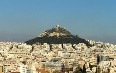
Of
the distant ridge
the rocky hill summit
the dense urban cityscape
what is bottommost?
the dense urban cityscape

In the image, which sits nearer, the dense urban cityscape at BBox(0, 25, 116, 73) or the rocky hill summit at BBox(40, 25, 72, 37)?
the dense urban cityscape at BBox(0, 25, 116, 73)

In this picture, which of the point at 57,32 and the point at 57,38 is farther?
the point at 57,32

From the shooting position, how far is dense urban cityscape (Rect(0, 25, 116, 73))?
318 ft

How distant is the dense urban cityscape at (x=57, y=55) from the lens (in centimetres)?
9688

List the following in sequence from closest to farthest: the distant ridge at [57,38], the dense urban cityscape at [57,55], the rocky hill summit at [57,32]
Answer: the dense urban cityscape at [57,55], the distant ridge at [57,38], the rocky hill summit at [57,32]

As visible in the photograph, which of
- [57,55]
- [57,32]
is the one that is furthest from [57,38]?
[57,55]

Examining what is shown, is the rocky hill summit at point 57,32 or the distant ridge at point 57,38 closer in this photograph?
the distant ridge at point 57,38

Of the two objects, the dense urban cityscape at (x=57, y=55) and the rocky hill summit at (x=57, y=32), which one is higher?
the rocky hill summit at (x=57, y=32)

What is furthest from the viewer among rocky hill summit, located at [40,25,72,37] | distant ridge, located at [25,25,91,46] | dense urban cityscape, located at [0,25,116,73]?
rocky hill summit, located at [40,25,72,37]

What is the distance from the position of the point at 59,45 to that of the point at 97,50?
1657cm

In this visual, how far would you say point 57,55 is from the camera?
5354 inches

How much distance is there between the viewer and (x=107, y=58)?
12138cm

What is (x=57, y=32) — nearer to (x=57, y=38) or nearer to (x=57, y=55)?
(x=57, y=38)

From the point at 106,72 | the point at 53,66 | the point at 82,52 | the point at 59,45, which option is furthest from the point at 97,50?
the point at 106,72
